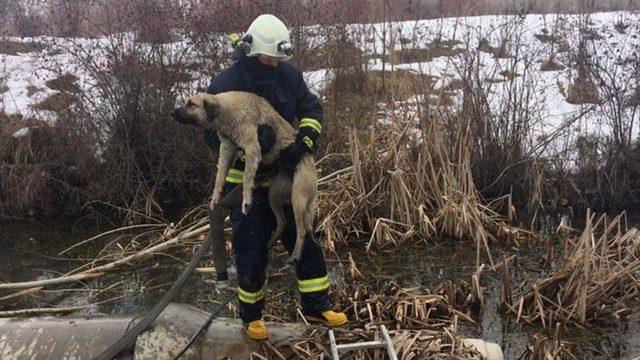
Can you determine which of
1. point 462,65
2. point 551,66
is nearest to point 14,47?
point 462,65

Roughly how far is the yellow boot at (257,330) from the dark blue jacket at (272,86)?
44.9 inches

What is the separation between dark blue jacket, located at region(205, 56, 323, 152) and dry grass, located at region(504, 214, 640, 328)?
2.58m

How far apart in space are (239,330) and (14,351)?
1.41m

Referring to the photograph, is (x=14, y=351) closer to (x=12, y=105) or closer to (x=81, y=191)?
(x=81, y=191)

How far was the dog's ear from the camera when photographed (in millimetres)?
3220

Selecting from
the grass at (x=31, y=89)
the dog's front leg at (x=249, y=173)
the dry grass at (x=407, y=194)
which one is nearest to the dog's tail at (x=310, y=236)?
the dog's front leg at (x=249, y=173)

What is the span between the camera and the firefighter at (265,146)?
345 cm

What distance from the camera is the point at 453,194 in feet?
22.3

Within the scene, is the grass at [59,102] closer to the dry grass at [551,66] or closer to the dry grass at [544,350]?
the dry grass at [544,350]

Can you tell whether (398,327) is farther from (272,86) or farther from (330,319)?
(272,86)

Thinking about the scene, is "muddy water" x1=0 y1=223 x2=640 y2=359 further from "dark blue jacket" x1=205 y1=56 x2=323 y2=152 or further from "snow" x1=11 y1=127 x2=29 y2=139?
"dark blue jacket" x1=205 y1=56 x2=323 y2=152

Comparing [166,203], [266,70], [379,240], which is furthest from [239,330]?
[166,203]

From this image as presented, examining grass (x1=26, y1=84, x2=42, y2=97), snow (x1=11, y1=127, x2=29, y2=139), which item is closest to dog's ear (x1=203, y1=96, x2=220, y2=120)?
snow (x1=11, y1=127, x2=29, y2=139)

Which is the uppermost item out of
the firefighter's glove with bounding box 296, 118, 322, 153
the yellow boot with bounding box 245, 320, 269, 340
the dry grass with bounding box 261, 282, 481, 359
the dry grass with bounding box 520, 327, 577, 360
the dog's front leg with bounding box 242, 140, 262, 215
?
the firefighter's glove with bounding box 296, 118, 322, 153
